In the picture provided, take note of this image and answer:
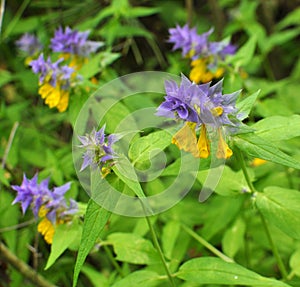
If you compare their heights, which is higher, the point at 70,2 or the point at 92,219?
the point at 70,2

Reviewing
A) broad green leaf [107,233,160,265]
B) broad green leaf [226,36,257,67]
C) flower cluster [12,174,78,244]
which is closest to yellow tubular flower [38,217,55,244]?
flower cluster [12,174,78,244]

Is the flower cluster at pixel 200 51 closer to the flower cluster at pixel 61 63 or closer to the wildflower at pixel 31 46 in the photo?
the flower cluster at pixel 61 63

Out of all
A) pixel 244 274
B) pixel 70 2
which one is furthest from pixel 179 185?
pixel 70 2

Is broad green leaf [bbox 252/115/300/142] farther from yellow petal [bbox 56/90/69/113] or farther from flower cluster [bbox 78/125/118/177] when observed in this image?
yellow petal [bbox 56/90/69/113]

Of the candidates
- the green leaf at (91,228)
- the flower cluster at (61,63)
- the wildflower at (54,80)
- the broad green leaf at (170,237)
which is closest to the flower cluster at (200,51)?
the flower cluster at (61,63)

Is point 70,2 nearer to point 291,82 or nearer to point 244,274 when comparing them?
point 291,82

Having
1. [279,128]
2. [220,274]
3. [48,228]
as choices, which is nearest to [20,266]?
[48,228]
